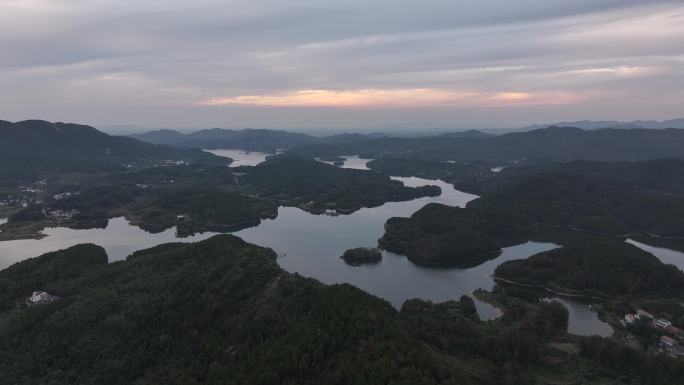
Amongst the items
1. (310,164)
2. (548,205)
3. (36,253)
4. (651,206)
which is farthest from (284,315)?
(310,164)

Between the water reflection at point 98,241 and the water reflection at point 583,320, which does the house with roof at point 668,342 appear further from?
the water reflection at point 98,241

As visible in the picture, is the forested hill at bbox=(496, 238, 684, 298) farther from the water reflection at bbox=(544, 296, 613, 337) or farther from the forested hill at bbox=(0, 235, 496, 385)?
the forested hill at bbox=(0, 235, 496, 385)

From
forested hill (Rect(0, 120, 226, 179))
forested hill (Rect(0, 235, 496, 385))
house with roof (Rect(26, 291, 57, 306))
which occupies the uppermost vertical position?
forested hill (Rect(0, 120, 226, 179))

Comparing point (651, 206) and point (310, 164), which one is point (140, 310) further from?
point (310, 164)

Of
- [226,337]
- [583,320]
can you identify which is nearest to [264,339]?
[226,337]

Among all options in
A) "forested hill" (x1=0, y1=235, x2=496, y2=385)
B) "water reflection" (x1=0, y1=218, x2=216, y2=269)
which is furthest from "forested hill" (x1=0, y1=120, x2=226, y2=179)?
"forested hill" (x1=0, y1=235, x2=496, y2=385)

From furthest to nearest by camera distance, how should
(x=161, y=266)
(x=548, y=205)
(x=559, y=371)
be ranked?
(x=548, y=205) → (x=161, y=266) → (x=559, y=371)
